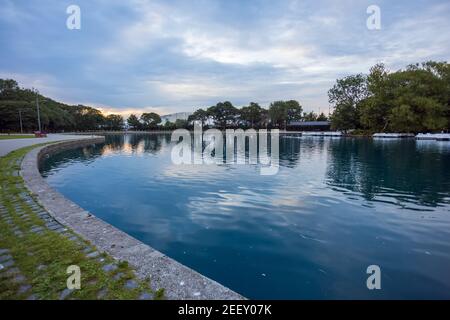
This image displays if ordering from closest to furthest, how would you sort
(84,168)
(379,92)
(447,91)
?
1. (84,168)
2. (447,91)
3. (379,92)

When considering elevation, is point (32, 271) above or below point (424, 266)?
above

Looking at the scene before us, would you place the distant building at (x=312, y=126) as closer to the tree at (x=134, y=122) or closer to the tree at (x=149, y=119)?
the tree at (x=149, y=119)

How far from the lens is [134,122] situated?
100062 mm

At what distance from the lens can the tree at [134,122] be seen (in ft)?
327

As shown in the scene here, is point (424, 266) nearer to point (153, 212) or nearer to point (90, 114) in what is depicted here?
point (153, 212)

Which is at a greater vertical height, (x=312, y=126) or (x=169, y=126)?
(x=169, y=126)

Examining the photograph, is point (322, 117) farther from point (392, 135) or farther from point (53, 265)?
point (53, 265)

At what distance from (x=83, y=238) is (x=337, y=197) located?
8023mm

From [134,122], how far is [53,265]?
102344 mm

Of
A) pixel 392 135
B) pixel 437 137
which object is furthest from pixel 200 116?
pixel 437 137

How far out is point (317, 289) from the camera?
167 inches

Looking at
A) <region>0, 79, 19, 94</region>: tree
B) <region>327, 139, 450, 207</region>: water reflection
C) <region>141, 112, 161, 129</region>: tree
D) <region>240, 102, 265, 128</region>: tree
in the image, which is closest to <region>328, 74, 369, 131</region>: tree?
<region>240, 102, 265, 128</region>: tree
